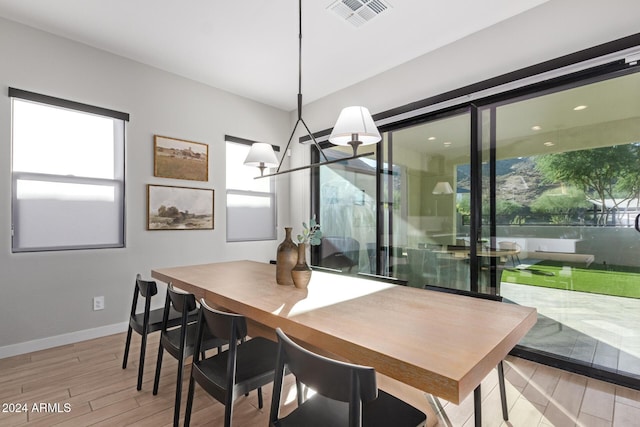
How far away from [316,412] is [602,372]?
7.82 feet

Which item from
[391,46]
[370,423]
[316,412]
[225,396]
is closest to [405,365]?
[370,423]

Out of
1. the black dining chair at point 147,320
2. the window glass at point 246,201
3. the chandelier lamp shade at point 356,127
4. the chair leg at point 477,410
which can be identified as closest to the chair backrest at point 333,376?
the chair leg at point 477,410

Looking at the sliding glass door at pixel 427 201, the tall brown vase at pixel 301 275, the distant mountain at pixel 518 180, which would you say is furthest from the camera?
the sliding glass door at pixel 427 201

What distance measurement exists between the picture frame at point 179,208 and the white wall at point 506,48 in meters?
2.30

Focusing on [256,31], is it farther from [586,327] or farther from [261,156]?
[586,327]

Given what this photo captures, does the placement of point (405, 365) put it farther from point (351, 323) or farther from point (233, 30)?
point (233, 30)

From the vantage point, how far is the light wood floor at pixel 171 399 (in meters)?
1.91

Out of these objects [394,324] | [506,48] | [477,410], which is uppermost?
[506,48]

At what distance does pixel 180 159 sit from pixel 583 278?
405cm

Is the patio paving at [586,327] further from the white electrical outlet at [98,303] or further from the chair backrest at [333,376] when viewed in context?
the white electrical outlet at [98,303]

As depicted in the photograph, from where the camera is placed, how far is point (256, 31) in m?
2.95

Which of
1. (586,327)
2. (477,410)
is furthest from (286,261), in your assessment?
(586,327)

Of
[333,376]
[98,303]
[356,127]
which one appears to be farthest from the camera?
[98,303]

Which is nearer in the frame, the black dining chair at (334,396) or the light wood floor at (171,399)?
the black dining chair at (334,396)
